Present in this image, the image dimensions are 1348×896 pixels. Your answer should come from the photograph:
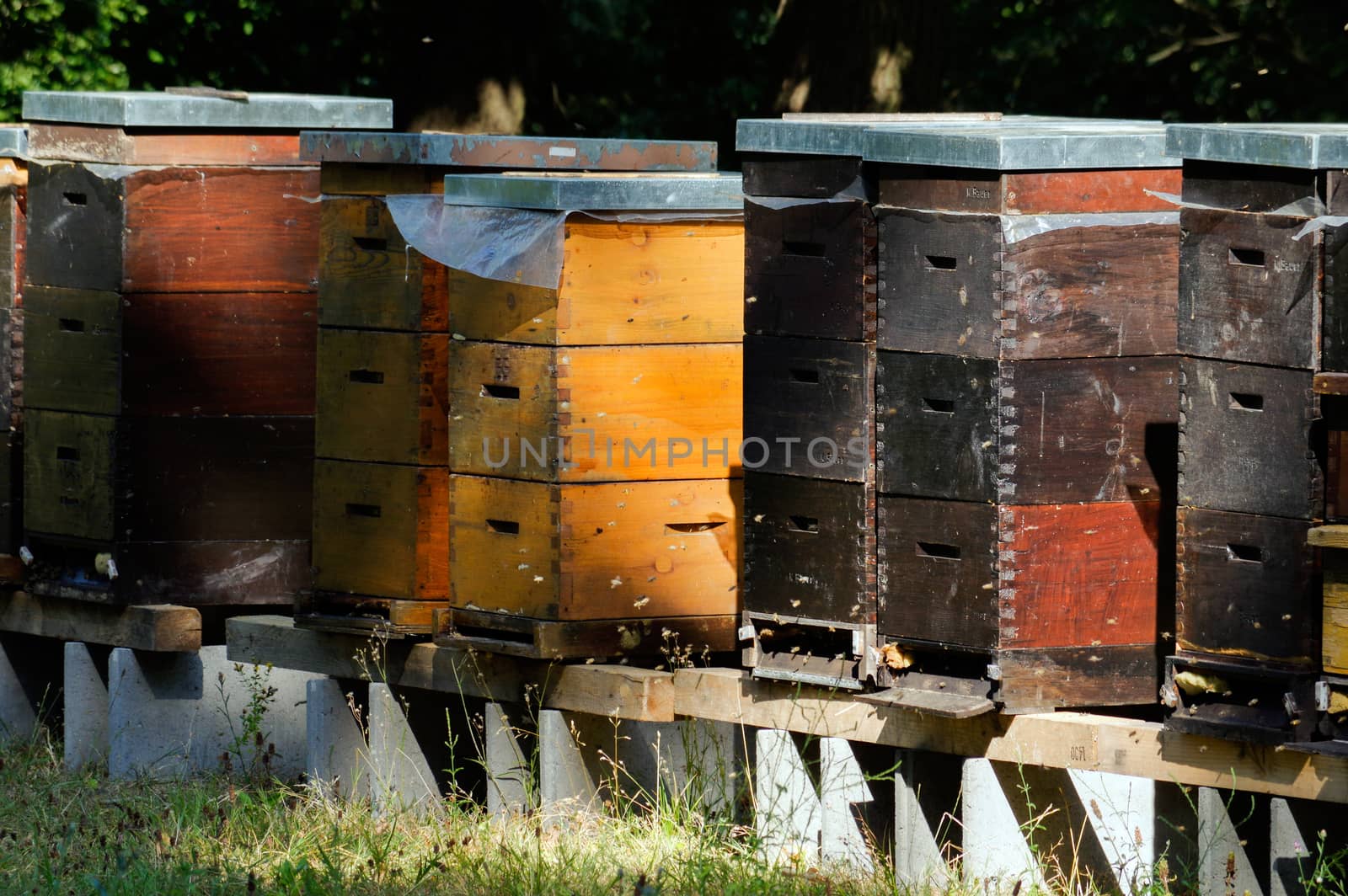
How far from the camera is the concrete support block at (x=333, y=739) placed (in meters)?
6.64

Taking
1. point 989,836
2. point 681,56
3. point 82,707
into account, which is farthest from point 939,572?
point 681,56

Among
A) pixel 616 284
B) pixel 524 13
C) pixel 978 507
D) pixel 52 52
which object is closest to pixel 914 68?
pixel 524 13

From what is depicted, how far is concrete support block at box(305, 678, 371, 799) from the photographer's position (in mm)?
6645

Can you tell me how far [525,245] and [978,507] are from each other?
152cm

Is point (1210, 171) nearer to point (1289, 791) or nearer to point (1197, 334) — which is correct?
point (1197, 334)

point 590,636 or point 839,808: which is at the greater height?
point 590,636

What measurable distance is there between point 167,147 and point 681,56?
7945 mm

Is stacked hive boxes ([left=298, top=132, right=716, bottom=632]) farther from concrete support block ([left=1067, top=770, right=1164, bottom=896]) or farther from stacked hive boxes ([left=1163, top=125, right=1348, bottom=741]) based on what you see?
stacked hive boxes ([left=1163, top=125, right=1348, bottom=741])

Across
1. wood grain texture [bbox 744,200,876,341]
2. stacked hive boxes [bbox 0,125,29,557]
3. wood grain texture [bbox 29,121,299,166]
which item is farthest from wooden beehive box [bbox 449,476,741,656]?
Result: stacked hive boxes [bbox 0,125,29,557]

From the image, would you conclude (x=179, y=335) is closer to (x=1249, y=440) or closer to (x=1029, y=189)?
(x=1029, y=189)

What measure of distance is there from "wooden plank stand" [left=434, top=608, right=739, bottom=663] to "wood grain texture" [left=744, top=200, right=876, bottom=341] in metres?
0.99

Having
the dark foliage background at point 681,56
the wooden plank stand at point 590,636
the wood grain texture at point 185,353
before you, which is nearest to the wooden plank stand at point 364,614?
the wooden plank stand at point 590,636

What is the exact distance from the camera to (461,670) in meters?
6.26

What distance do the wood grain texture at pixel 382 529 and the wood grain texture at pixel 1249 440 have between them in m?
2.39
